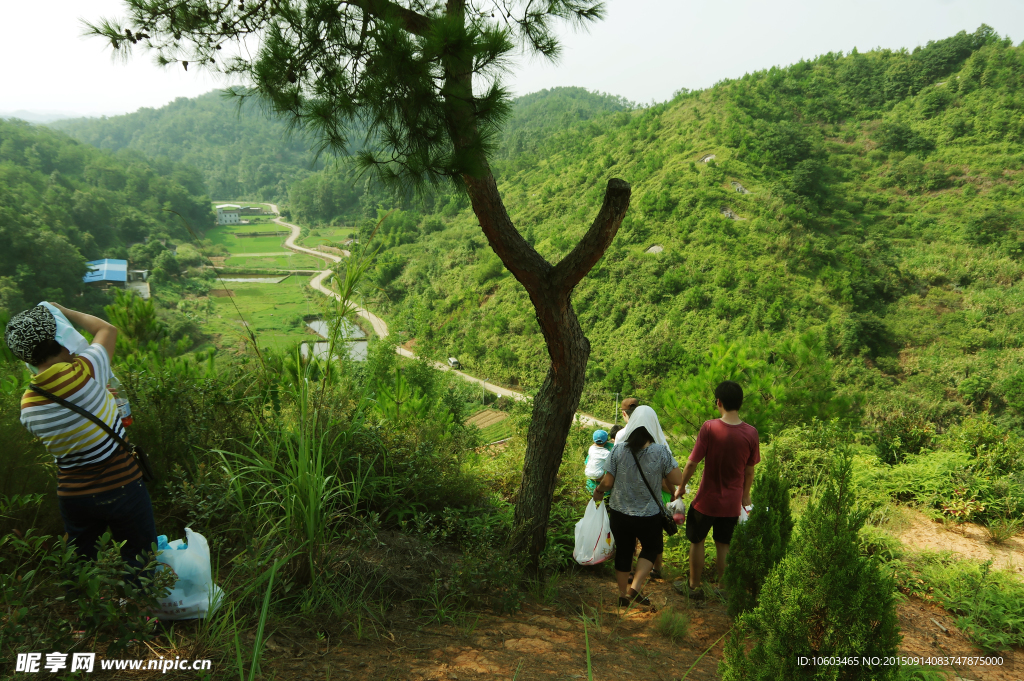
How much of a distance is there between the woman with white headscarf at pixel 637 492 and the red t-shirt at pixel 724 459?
0.52 ft

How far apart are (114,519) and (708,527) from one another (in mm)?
2599

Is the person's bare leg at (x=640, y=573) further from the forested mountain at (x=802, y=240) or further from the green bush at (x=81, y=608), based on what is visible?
the forested mountain at (x=802, y=240)

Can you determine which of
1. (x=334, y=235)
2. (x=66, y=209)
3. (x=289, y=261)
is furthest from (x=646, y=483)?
(x=66, y=209)

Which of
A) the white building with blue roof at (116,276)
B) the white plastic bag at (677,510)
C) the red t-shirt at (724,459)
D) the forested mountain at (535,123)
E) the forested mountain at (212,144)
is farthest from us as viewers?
the forested mountain at (212,144)

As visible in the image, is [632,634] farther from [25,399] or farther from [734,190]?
[734,190]

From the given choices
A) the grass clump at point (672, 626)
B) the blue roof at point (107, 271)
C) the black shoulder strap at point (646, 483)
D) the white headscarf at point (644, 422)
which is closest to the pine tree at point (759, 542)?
the grass clump at point (672, 626)

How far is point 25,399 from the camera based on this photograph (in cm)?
154

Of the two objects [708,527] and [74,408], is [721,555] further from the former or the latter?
[74,408]

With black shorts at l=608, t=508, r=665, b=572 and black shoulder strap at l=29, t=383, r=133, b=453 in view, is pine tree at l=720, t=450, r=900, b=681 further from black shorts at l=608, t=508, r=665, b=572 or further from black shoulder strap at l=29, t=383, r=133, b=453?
black shoulder strap at l=29, t=383, r=133, b=453

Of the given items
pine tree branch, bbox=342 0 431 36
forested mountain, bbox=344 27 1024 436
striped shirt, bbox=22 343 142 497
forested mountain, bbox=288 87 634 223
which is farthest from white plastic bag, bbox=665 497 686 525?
forested mountain, bbox=344 27 1024 436

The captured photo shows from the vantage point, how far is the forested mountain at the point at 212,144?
54.3m

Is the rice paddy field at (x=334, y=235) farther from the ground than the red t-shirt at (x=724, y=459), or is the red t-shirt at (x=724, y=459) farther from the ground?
the rice paddy field at (x=334, y=235)

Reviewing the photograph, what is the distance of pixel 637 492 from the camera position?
2516 mm

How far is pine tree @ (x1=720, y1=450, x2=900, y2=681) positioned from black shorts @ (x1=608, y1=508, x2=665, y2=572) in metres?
0.99
